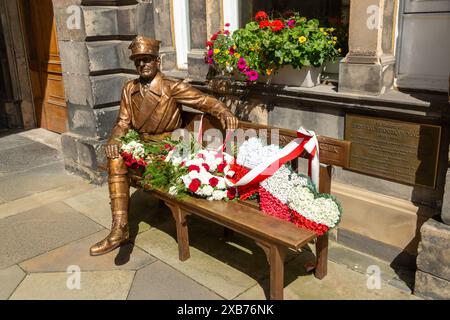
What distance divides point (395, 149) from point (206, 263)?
195 centimetres

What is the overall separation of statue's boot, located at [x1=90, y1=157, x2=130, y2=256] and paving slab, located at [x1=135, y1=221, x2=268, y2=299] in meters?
0.36

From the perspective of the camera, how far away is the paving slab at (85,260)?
4.15m

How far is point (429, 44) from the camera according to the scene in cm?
380

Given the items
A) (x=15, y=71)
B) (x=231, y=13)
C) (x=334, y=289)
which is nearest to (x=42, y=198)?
(x=231, y=13)

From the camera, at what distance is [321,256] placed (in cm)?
384

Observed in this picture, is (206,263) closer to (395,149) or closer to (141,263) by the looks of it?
(141,263)

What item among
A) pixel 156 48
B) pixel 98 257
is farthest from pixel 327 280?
pixel 156 48

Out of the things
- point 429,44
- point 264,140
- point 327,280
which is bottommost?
point 327,280

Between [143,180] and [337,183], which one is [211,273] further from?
[337,183]

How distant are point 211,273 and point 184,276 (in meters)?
0.24

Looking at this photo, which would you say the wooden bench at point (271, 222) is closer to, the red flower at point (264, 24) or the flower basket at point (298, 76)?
the flower basket at point (298, 76)

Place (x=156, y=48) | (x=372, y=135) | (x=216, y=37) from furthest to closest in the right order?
(x=216, y=37)
(x=156, y=48)
(x=372, y=135)

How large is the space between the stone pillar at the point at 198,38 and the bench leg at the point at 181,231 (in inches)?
79.0

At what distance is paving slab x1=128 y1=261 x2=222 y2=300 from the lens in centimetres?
366
